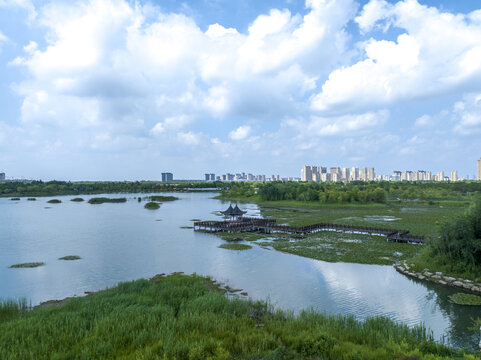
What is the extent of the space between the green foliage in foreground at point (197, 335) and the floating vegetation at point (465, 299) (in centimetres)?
908

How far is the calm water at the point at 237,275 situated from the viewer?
61.9 feet

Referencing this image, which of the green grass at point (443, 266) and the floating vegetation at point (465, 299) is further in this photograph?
the green grass at point (443, 266)

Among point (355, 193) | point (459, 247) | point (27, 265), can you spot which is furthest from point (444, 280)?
point (355, 193)

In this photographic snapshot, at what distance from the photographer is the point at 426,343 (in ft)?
39.6

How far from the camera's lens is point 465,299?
20.0 meters

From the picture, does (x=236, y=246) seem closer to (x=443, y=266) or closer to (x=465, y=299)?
(x=443, y=266)

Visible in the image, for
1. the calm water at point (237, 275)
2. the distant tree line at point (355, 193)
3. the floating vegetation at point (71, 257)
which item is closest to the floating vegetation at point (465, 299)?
the calm water at point (237, 275)

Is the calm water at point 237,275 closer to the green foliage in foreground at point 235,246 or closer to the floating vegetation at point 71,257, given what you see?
the floating vegetation at point 71,257

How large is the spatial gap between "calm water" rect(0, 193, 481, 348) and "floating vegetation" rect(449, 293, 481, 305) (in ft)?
1.66

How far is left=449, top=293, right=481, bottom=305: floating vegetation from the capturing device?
19484 mm

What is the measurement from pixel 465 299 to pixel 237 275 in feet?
54.2

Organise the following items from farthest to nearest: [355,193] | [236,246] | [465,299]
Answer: [355,193] < [236,246] < [465,299]

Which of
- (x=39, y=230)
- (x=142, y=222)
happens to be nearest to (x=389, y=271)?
(x=142, y=222)

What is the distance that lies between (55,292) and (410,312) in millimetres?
24600
